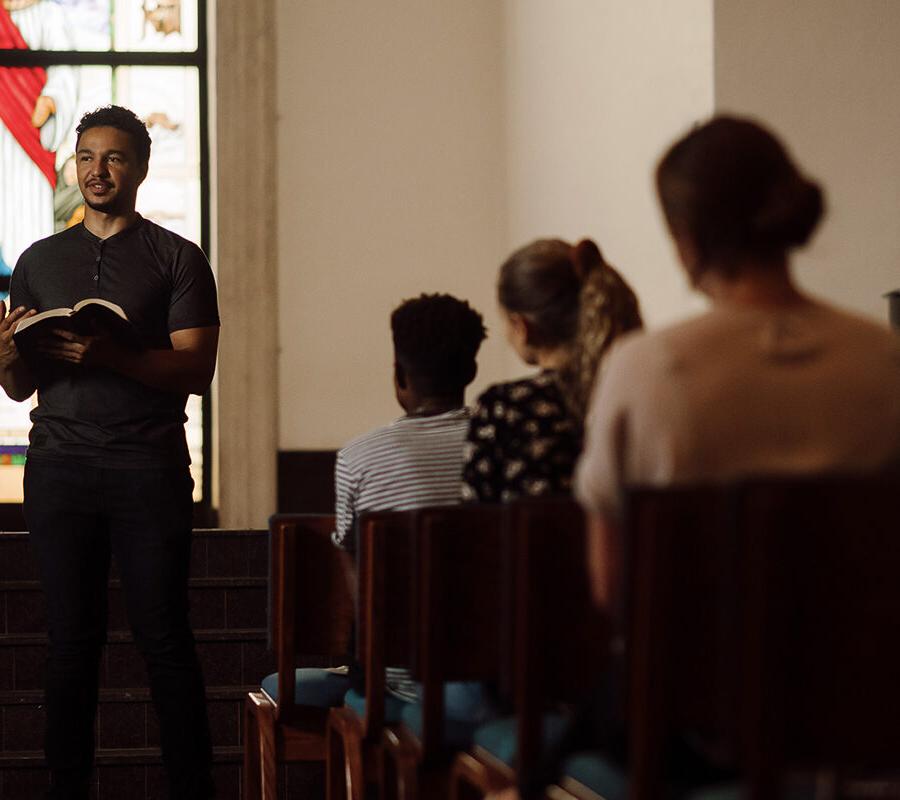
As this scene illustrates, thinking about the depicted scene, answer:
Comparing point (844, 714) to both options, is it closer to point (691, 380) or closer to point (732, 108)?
point (691, 380)

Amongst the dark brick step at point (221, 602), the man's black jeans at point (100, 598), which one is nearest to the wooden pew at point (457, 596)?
the man's black jeans at point (100, 598)

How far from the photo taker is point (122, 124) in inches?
138

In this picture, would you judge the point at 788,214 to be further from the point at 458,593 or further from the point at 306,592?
the point at 306,592

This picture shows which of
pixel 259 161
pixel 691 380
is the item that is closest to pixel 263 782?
pixel 691 380

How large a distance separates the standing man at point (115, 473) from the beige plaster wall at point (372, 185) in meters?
3.23

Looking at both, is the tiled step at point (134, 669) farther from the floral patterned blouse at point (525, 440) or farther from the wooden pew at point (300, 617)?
the floral patterned blouse at point (525, 440)

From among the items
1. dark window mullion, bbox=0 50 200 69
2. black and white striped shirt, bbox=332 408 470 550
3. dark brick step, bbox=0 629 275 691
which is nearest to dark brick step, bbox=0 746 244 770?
dark brick step, bbox=0 629 275 691

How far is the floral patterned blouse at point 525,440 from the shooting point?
8.06ft

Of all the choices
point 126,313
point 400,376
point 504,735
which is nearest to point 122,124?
point 126,313

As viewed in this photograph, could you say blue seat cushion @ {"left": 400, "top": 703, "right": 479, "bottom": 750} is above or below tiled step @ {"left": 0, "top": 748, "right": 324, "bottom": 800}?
above

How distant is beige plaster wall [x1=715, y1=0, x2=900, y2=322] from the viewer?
4.02 m

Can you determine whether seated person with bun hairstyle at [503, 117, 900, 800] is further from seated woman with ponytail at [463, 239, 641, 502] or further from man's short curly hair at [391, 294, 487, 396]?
man's short curly hair at [391, 294, 487, 396]

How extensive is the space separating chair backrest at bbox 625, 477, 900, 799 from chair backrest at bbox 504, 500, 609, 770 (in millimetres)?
331

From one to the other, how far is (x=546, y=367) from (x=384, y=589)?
50 cm
